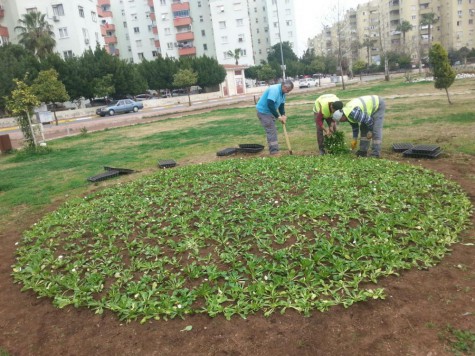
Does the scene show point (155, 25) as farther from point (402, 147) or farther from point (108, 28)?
point (402, 147)

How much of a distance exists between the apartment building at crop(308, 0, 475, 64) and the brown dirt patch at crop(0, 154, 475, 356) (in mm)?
69991

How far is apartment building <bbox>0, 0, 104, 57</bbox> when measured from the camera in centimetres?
4528

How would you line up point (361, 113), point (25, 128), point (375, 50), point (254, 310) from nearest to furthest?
point (254, 310) → point (361, 113) → point (25, 128) → point (375, 50)

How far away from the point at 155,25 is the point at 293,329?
73378mm

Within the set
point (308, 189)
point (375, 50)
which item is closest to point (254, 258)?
point (308, 189)

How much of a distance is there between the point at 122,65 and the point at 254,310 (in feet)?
138

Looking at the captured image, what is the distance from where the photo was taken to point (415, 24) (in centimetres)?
8388

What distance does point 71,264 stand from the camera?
176 inches

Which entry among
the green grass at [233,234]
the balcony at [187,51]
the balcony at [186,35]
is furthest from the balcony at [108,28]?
the green grass at [233,234]

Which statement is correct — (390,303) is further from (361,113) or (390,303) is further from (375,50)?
(375,50)

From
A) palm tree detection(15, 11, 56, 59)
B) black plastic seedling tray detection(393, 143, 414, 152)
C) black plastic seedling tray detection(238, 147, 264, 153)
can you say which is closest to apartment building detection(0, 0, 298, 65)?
palm tree detection(15, 11, 56, 59)

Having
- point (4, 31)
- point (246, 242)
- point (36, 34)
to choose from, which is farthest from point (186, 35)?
point (246, 242)

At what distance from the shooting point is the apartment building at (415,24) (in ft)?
231

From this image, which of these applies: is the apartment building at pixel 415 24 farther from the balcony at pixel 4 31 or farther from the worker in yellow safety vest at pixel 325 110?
the worker in yellow safety vest at pixel 325 110
